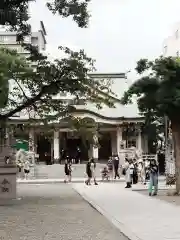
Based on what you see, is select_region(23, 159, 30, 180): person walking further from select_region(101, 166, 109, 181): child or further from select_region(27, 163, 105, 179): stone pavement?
select_region(101, 166, 109, 181): child

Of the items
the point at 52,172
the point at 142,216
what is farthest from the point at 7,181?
the point at 52,172

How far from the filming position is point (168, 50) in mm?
57125

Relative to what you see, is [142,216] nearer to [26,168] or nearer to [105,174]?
[105,174]

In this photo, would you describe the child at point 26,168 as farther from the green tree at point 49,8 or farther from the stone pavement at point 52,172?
the green tree at point 49,8

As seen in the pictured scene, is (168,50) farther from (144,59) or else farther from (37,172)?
(144,59)

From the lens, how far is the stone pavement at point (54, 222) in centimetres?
1182

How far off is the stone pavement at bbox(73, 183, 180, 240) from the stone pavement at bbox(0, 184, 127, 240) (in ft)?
0.97

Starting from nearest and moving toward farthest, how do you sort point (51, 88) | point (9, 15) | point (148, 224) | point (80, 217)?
1. point (148, 224)
2. point (80, 217)
3. point (9, 15)
4. point (51, 88)

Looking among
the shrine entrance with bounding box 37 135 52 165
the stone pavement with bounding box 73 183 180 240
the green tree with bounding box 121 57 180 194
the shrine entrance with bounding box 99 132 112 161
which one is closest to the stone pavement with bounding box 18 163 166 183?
the shrine entrance with bounding box 37 135 52 165

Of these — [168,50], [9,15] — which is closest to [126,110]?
[168,50]

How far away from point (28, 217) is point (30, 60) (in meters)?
8.84

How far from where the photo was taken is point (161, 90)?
70.1 ft

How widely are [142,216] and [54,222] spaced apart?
2311 mm

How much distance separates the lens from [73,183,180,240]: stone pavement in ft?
38.1
